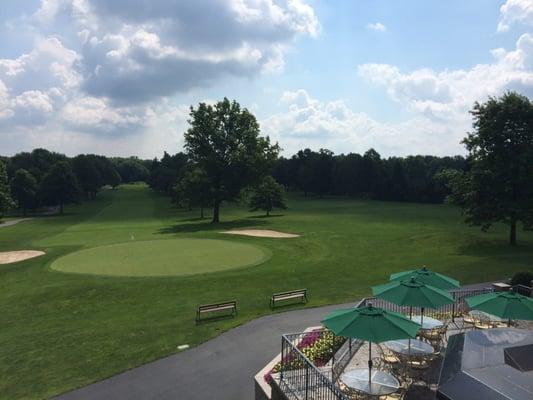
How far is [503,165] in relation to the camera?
4109 cm

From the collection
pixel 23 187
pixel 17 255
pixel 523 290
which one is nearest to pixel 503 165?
pixel 523 290

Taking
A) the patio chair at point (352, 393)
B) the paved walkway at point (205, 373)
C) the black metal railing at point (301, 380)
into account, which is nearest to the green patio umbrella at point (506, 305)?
the patio chair at point (352, 393)

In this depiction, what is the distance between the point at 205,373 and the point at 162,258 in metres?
20.6

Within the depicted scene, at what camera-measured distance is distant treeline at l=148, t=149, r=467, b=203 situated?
121938mm

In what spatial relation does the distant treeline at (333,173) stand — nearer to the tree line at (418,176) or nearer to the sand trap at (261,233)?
the tree line at (418,176)

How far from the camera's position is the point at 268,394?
1281 centimetres

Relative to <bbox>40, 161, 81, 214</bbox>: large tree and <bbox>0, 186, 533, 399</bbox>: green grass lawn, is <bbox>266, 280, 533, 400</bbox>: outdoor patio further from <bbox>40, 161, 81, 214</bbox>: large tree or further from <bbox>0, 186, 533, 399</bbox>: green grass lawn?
<bbox>40, 161, 81, 214</bbox>: large tree

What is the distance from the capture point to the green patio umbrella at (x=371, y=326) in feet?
37.2

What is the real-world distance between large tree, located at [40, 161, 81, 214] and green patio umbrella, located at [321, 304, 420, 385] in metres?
94.0

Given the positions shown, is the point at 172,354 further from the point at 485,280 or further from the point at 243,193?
the point at 243,193

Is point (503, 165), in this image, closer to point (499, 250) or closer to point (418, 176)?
point (499, 250)

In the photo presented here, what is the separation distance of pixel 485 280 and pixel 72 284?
26.7 m

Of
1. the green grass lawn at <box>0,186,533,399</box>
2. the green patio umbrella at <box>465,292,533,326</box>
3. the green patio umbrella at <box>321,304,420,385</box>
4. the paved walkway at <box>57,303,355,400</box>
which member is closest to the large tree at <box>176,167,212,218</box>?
the green grass lawn at <box>0,186,533,399</box>

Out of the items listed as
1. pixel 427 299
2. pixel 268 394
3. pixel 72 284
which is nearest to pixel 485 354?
pixel 427 299
